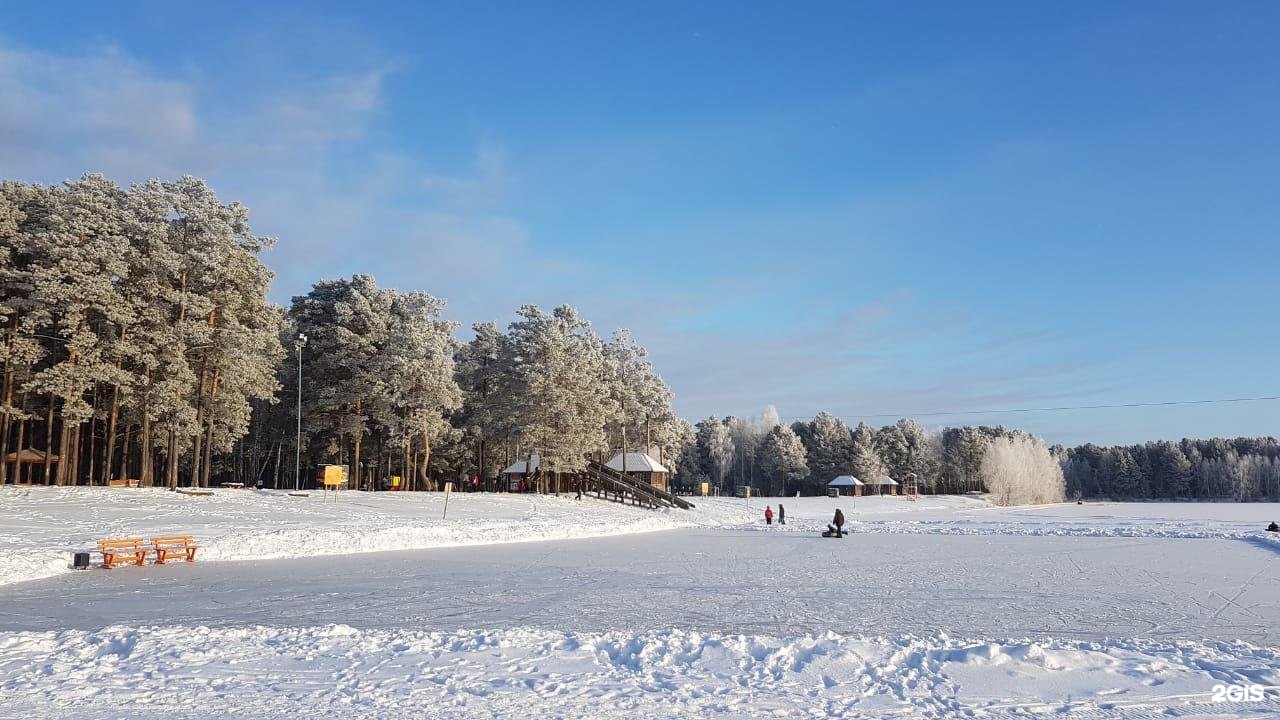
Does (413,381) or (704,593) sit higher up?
(413,381)

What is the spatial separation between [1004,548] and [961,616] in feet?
53.7

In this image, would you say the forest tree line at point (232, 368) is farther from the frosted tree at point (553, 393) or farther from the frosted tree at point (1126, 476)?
the frosted tree at point (1126, 476)

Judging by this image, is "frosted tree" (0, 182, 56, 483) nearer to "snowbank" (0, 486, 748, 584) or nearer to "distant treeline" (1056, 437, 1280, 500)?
"snowbank" (0, 486, 748, 584)

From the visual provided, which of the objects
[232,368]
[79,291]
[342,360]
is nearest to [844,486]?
[342,360]

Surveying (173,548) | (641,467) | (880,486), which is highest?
(641,467)

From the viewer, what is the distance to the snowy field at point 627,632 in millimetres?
7633

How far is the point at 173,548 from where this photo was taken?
67.2 feet

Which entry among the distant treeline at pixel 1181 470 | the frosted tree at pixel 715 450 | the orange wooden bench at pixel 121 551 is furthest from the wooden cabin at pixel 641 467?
the distant treeline at pixel 1181 470

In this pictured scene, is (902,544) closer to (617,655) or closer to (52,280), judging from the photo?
(617,655)

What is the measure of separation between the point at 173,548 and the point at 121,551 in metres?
1.51

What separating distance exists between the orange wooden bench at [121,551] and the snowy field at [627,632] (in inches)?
34.8

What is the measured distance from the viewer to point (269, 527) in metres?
28.0

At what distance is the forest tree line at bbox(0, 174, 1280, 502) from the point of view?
122 feet

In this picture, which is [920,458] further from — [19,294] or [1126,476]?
[19,294]
